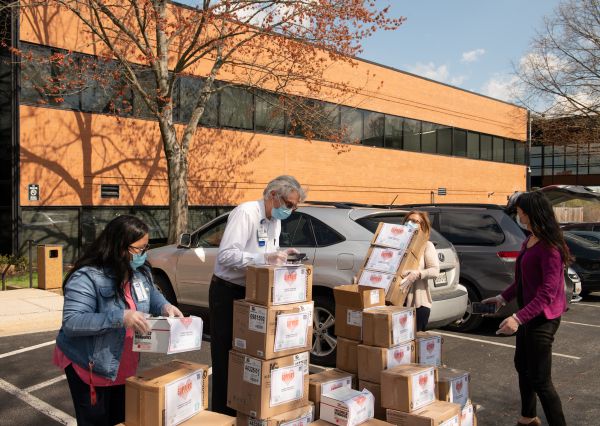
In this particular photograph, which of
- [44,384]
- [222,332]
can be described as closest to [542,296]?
[222,332]

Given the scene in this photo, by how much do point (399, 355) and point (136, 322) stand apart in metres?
2.01

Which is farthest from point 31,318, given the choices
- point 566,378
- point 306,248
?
point 566,378

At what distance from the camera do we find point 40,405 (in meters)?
5.09

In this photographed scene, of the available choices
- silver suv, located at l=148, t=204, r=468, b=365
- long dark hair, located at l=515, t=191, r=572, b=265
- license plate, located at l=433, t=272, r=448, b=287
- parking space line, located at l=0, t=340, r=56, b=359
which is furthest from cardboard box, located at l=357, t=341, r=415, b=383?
parking space line, located at l=0, t=340, r=56, b=359

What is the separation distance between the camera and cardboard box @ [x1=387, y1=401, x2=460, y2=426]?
3.43 meters

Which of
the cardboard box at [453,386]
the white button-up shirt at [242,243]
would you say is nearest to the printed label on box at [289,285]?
the white button-up shirt at [242,243]

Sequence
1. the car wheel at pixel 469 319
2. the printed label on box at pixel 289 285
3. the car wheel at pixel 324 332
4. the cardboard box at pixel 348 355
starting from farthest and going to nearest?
the car wheel at pixel 469 319
the car wheel at pixel 324 332
the cardboard box at pixel 348 355
the printed label on box at pixel 289 285

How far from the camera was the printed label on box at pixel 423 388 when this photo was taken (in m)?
3.59

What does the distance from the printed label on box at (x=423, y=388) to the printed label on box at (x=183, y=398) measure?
1.35 m

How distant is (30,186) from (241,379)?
1207 cm

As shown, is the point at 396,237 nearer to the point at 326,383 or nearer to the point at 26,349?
the point at 326,383

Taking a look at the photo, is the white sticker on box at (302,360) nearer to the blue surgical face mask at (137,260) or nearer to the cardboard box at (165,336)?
the cardboard box at (165,336)

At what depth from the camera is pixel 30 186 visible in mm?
13898

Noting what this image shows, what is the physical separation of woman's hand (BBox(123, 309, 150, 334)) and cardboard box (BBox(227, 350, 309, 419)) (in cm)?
101
